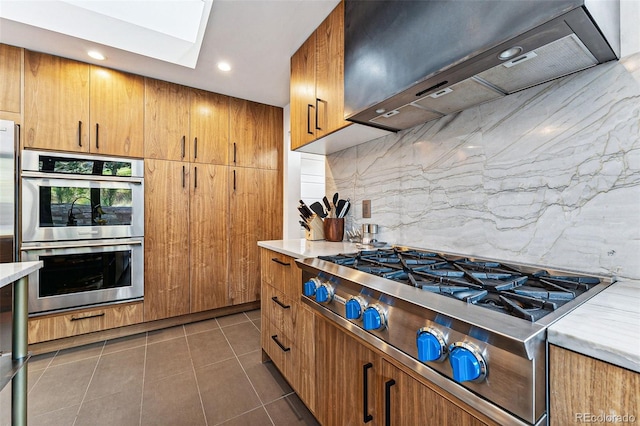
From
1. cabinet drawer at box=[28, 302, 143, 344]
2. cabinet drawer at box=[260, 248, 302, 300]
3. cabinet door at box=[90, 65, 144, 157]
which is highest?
cabinet door at box=[90, 65, 144, 157]

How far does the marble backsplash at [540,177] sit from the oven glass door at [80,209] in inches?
94.3

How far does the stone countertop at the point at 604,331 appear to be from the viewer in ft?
1.38

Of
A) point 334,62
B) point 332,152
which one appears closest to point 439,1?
point 334,62

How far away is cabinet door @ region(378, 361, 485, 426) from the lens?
0.63m

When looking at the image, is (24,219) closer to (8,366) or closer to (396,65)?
(8,366)

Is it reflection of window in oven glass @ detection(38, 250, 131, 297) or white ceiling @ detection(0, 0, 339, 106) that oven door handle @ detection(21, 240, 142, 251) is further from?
white ceiling @ detection(0, 0, 339, 106)

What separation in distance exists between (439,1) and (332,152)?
4.31 feet

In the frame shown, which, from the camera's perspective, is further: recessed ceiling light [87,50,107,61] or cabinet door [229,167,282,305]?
cabinet door [229,167,282,305]

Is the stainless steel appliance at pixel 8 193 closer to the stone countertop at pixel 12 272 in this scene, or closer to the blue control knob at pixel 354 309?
the stone countertop at pixel 12 272

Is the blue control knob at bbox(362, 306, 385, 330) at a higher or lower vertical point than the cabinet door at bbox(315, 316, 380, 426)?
higher

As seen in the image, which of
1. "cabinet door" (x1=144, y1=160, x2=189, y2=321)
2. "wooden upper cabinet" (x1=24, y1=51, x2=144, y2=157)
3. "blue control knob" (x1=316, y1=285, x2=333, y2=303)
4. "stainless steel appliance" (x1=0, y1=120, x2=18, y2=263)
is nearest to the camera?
"blue control knob" (x1=316, y1=285, x2=333, y2=303)

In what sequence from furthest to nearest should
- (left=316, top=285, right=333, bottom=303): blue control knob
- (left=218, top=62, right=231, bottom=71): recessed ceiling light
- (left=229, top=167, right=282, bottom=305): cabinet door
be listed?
(left=229, top=167, right=282, bottom=305): cabinet door, (left=218, top=62, right=231, bottom=71): recessed ceiling light, (left=316, top=285, right=333, bottom=303): blue control knob

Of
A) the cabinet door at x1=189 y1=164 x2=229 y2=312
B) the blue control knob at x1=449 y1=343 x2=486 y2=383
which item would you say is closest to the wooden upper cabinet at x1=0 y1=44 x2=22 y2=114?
the cabinet door at x1=189 y1=164 x2=229 y2=312

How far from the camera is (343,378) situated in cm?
103
